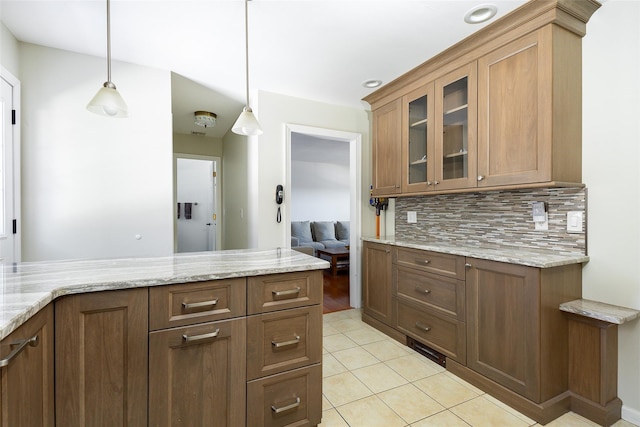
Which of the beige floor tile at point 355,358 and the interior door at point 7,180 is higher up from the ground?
the interior door at point 7,180

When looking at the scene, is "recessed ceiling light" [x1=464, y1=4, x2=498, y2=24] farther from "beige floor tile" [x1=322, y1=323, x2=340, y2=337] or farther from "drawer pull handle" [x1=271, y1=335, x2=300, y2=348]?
"beige floor tile" [x1=322, y1=323, x2=340, y2=337]

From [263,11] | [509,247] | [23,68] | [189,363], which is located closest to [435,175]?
[509,247]

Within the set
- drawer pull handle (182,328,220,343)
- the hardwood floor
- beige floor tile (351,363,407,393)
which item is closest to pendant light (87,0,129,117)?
drawer pull handle (182,328,220,343)

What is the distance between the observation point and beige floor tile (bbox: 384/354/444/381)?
2.17 meters

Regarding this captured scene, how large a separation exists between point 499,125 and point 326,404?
2.10 metres

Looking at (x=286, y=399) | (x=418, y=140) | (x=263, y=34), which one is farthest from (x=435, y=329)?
(x=263, y=34)

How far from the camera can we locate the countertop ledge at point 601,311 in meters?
1.55

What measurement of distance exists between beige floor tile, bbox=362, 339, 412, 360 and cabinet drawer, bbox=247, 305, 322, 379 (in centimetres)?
114

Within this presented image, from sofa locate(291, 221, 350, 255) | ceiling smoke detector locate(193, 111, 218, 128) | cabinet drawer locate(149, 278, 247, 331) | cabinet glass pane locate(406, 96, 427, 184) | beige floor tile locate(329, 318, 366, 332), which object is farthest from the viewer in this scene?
sofa locate(291, 221, 350, 255)

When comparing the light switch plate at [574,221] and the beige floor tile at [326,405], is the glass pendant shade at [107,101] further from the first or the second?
the light switch plate at [574,221]

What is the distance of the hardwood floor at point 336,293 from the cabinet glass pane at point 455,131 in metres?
2.12

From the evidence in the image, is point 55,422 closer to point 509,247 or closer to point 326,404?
point 326,404

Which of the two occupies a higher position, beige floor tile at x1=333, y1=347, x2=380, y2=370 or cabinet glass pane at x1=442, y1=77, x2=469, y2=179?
cabinet glass pane at x1=442, y1=77, x2=469, y2=179

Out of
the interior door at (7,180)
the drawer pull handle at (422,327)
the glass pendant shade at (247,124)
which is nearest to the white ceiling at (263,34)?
the interior door at (7,180)
